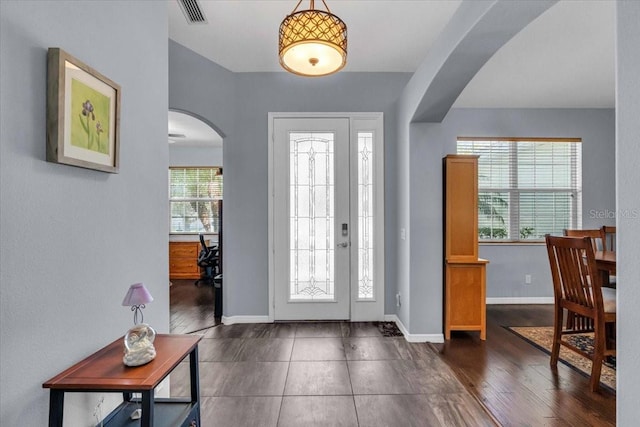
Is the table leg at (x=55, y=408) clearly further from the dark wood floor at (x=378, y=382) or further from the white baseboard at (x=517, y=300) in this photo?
the white baseboard at (x=517, y=300)

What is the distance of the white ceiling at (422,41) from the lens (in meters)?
2.80

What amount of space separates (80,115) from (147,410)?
1.16 m

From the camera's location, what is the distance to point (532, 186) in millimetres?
4930

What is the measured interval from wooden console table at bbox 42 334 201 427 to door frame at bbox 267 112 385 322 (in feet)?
7.80

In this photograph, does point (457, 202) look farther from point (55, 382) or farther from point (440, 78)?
point (55, 382)

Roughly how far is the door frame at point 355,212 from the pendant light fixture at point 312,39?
1890 mm

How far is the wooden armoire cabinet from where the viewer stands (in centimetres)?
341

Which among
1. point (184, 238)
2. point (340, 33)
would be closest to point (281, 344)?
point (340, 33)

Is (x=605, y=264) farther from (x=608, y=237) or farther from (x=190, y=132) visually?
(x=190, y=132)

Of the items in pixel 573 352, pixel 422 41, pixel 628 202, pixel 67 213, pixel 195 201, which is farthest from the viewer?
pixel 195 201

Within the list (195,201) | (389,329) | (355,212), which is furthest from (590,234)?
(195,201)

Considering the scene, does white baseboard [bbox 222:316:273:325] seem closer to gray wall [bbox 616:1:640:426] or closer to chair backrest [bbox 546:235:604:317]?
chair backrest [bbox 546:235:604:317]

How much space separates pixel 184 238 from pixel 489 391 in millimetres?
6308

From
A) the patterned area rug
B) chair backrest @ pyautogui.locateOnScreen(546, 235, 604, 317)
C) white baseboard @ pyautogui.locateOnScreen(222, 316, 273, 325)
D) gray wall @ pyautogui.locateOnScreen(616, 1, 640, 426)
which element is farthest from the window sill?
gray wall @ pyautogui.locateOnScreen(616, 1, 640, 426)
